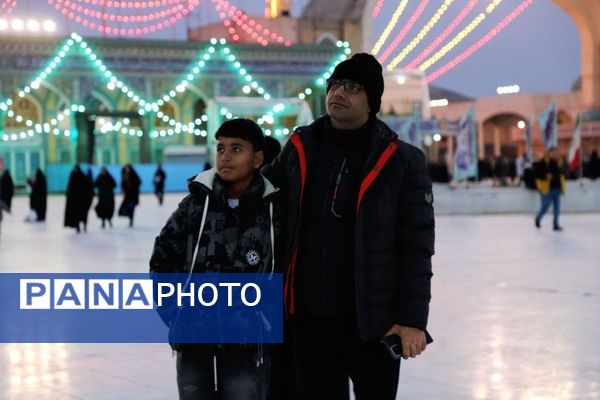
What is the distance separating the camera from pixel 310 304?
2957mm

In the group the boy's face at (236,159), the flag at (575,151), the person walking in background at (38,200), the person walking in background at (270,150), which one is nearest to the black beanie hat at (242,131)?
the boy's face at (236,159)

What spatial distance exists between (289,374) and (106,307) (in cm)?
470

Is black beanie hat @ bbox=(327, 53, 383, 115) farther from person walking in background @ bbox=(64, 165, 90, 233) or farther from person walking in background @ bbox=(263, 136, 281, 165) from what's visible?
person walking in background @ bbox=(64, 165, 90, 233)

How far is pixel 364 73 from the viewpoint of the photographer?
9.86ft

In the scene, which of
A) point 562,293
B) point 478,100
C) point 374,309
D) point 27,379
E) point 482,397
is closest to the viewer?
point 374,309

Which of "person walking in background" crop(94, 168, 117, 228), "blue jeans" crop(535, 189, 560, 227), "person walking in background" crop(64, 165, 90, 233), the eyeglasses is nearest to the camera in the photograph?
the eyeglasses

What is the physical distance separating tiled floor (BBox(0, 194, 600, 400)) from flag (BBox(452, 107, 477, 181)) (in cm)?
1001

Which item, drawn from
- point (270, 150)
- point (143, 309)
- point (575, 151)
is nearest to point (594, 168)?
point (575, 151)

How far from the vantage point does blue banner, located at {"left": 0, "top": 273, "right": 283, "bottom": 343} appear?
9.75 feet

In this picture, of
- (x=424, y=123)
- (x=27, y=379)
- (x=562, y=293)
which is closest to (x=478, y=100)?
(x=424, y=123)

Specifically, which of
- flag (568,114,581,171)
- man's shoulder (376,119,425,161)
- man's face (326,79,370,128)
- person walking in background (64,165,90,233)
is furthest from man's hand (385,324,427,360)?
flag (568,114,581,171)

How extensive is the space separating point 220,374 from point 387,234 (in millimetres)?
608

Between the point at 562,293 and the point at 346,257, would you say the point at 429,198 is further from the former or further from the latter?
the point at 562,293

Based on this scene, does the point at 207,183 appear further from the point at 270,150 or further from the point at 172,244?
the point at 270,150
